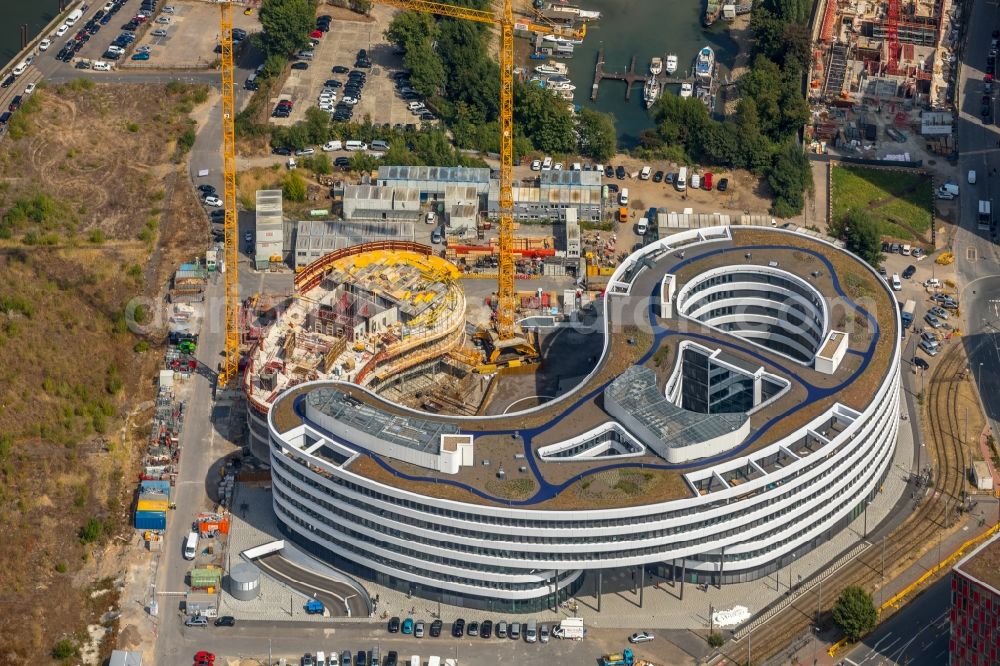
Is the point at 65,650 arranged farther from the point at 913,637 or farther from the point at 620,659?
the point at 913,637

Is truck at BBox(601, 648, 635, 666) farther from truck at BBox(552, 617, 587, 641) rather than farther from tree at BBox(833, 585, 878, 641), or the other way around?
tree at BBox(833, 585, 878, 641)

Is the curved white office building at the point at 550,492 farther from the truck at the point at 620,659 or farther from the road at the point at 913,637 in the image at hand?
the road at the point at 913,637

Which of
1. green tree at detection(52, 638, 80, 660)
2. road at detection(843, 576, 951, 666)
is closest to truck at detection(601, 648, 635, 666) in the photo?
road at detection(843, 576, 951, 666)

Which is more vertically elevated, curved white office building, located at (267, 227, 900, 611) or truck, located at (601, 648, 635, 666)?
curved white office building, located at (267, 227, 900, 611)

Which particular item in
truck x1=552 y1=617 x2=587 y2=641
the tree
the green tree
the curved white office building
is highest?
the curved white office building

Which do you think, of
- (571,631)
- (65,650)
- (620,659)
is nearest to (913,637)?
(620,659)
